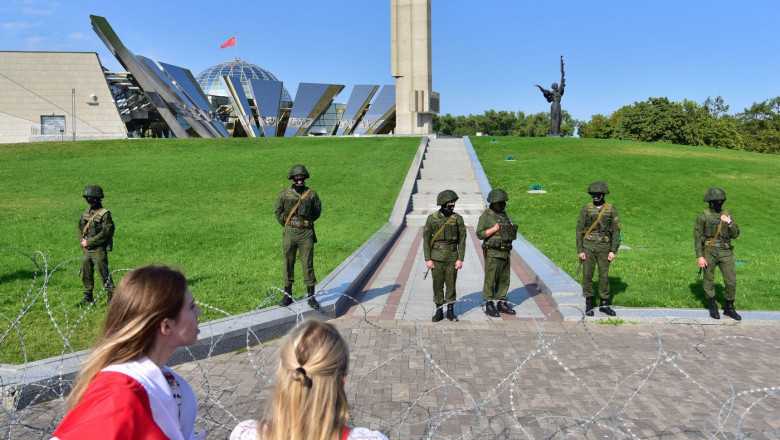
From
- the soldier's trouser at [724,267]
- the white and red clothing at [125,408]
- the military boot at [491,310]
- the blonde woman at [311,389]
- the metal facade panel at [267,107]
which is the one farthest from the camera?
the metal facade panel at [267,107]

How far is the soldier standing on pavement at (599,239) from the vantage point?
872cm

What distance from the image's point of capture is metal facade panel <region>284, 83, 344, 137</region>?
6606 cm

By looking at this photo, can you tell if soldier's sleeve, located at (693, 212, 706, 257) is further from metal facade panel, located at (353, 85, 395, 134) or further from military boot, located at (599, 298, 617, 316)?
metal facade panel, located at (353, 85, 395, 134)

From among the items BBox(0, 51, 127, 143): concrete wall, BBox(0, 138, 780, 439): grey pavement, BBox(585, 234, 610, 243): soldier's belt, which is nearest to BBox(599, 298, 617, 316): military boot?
BBox(0, 138, 780, 439): grey pavement

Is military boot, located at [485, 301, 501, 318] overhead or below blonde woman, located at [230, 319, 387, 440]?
below

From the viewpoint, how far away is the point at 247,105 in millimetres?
65188

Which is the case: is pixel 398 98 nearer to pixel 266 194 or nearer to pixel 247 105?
pixel 247 105

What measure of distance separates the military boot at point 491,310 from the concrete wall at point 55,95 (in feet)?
161

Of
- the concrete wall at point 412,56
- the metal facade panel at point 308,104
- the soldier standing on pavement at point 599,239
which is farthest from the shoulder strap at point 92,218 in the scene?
the metal facade panel at point 308,104

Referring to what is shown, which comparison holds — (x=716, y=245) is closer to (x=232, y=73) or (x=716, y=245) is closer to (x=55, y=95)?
(x=55, y=95)

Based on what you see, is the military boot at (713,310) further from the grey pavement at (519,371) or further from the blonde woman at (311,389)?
the blonde woman at (311,389)

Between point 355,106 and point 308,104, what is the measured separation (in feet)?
18.6

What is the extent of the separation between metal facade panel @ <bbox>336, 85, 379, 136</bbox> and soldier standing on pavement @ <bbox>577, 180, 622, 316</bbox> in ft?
192

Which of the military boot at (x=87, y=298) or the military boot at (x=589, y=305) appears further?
the military boot at (x=87, y=298)
